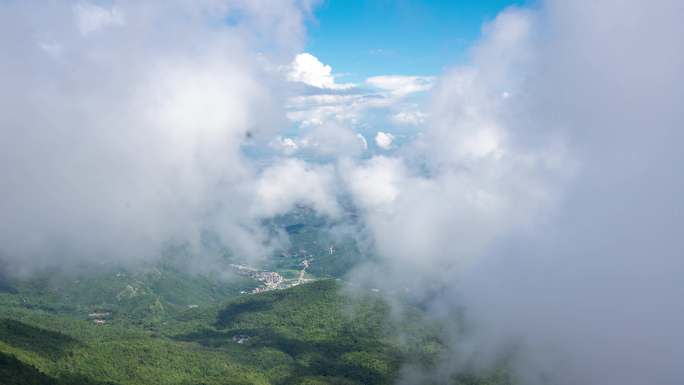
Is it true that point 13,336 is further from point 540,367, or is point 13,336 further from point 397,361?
point 540,367

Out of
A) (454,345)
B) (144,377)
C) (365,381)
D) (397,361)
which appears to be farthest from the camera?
(454,345)

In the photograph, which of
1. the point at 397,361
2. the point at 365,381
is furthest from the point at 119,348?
the point at 397,361

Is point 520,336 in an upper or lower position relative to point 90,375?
upper

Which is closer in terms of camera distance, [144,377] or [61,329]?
[144,377]

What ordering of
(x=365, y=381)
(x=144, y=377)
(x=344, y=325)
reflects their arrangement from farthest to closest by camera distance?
(x=344, y=325), (x=365, y=381), (x=144, y=377)

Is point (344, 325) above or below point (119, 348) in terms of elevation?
above

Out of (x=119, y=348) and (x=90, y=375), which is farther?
(x=119, y=348)

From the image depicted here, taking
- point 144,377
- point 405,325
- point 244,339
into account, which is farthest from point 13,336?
point 405,325

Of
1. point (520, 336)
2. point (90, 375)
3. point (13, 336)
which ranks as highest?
point (520, 336)

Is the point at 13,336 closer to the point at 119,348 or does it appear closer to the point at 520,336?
the point at 119,348
